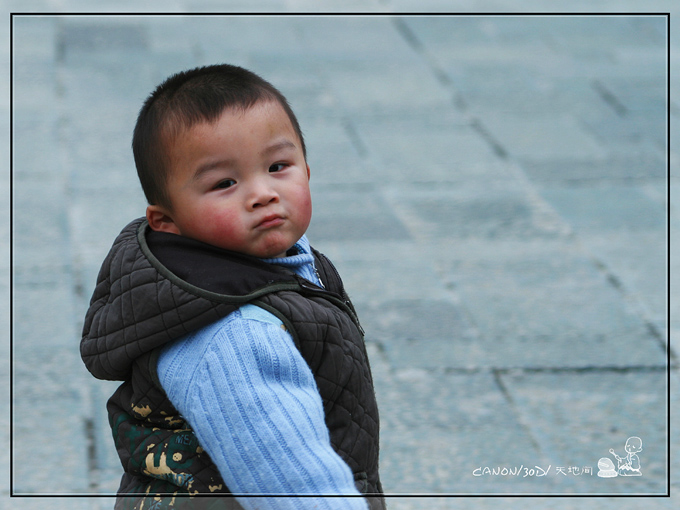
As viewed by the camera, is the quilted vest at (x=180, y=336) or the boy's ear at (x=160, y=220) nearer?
the quilted vest at (x=180, y=336)

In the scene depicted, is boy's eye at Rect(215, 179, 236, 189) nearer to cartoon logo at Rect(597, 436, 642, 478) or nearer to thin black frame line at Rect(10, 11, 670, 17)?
cartoon logo at Rect(597, 436, 642, 478)

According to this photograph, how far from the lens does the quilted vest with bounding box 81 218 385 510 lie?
136 centimetres

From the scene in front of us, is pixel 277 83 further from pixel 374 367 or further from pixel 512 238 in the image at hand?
pixel 374 367

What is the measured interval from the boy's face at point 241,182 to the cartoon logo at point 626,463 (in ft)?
5.80

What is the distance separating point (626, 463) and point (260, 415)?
1.92 meters

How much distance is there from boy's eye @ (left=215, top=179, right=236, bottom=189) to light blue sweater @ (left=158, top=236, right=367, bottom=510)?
18cm

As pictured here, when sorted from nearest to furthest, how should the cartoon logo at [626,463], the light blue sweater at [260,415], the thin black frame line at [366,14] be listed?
the light blue sweater at [260,415] < the cartoon logo at [626,463] < the thin black frame line at [366,14]

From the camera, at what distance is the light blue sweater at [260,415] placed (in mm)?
1283

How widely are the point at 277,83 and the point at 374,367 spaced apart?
2799 mm

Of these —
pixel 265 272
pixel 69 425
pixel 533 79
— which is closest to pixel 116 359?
pixel 265 272

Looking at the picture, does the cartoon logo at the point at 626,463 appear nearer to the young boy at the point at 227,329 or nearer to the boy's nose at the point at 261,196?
the young boy at the point at 227,329

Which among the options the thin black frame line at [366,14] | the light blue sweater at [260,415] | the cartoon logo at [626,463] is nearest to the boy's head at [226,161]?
the light blue sweater at [260,415]

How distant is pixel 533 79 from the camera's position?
6105 mm

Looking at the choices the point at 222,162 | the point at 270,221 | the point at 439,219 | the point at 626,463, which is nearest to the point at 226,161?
the point at 222,162
